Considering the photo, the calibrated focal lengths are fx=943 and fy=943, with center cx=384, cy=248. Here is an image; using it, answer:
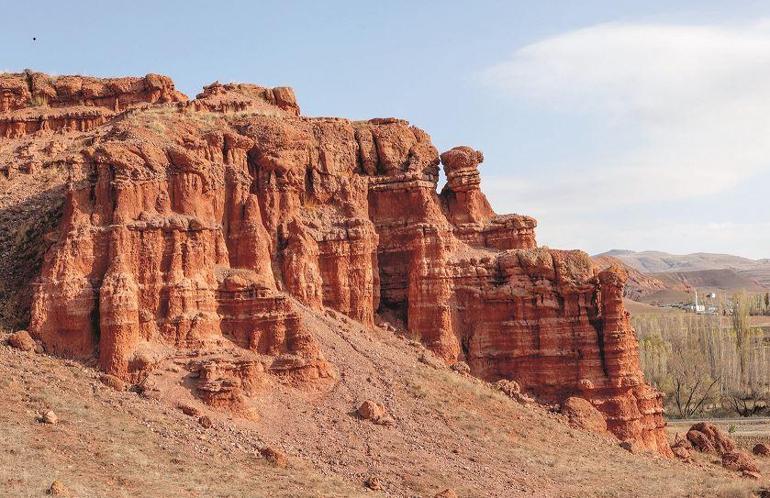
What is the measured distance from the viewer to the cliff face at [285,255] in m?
32.6

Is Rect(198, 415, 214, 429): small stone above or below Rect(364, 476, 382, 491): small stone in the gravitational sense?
above

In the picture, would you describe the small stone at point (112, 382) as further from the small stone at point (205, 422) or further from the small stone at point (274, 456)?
the small stone at point (274, 456)

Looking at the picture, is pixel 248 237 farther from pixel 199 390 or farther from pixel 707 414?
pixel 707 414

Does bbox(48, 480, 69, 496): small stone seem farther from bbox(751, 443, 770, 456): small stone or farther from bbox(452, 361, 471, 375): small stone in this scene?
bbox(751, 443, 770, 456): small stone

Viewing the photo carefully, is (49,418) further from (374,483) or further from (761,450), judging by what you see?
(761,450)

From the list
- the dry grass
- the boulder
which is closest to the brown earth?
the dry grass

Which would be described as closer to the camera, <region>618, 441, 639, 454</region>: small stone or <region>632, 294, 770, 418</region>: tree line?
A: <region>618, 441, 639, 454</region>: small stone

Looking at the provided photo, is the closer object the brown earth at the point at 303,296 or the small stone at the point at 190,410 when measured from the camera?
the small stone at the point at 190,410

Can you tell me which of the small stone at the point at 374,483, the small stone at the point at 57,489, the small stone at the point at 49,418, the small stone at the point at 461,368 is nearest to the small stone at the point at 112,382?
the small stone at the point at 49,418

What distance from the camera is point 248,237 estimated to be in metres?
37.7

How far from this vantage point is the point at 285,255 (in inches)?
1576

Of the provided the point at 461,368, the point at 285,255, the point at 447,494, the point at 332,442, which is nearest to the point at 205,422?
the point at 332,442

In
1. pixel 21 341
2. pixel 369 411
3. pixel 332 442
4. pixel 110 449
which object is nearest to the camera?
pixel 110 449

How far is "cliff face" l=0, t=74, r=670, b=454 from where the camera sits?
107ft
